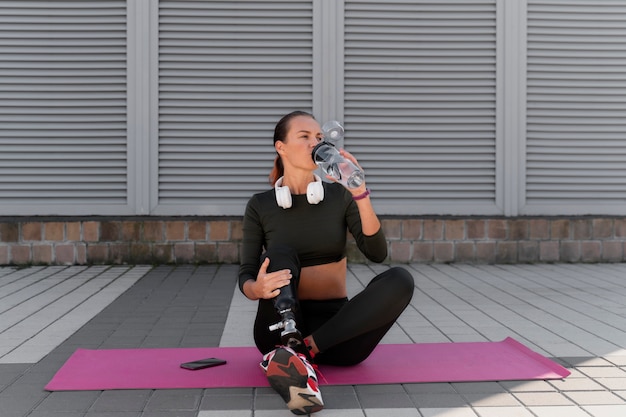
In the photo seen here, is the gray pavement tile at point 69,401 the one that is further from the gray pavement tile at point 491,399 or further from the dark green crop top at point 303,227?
the gray pavement tile at point 491,399

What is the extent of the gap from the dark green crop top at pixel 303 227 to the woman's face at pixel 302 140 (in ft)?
0.69

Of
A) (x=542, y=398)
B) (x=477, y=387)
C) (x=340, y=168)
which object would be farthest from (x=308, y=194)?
(x=542, y=398)

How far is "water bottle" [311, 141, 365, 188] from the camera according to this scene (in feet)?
10.5

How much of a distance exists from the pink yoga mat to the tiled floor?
107 mm

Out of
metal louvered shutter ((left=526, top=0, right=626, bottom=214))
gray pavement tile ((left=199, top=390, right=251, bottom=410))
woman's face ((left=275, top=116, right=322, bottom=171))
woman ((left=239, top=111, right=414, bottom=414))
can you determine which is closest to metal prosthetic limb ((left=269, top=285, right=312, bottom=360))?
woman ((left=239, top=111, right=414, bottom=414))

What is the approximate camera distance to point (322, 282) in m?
3.83

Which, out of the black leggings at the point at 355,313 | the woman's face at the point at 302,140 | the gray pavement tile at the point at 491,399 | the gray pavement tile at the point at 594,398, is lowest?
the gray pavement tile at the point at 491,399

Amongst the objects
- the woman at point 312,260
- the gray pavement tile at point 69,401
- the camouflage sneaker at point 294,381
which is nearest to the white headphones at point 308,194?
the woman at point 312,260

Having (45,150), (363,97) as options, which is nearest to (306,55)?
(363,97)

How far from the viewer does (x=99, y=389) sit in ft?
11.7

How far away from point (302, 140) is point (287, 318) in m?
0.88

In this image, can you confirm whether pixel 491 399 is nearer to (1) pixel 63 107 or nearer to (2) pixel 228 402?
(2) pixel 228 402

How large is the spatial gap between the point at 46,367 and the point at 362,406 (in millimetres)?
1837

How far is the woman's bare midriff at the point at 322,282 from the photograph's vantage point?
12.4 ft
